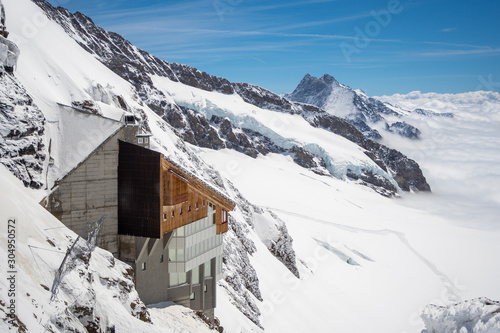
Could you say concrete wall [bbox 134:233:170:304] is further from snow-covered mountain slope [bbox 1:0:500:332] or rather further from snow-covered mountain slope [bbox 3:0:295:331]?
snow-covered mountain slope [bbox 3:0:295:331]

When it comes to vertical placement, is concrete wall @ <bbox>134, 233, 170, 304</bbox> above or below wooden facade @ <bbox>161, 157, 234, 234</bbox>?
below

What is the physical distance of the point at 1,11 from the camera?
19.7 m

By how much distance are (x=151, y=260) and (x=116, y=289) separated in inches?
193

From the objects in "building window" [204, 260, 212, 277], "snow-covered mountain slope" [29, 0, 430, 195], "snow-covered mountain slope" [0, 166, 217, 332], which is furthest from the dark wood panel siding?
"snow-covered mountain slope" [29, 0, 430, 195]

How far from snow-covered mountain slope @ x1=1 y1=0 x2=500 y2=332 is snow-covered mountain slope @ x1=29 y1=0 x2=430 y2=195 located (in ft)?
1.95

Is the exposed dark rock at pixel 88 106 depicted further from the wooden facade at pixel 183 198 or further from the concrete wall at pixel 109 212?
the wooden facade at pixel 183 198

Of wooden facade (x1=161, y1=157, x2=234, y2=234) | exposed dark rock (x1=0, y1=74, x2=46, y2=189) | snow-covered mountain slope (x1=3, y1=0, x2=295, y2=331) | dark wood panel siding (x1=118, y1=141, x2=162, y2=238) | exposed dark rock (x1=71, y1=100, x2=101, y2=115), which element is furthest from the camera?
Result: exposed dark rock (x1=71, y1=100, x2=101, y2=115)

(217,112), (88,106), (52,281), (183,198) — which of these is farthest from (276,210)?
(217,112)

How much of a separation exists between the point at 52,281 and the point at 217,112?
133 metres

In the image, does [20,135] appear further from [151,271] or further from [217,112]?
[217,112]

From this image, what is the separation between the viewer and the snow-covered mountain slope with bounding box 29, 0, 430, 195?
123812 mm

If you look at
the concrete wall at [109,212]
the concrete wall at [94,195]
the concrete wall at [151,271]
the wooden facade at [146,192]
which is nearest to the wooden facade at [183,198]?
the wooden facade at [146,192]

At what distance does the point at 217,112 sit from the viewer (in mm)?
143250

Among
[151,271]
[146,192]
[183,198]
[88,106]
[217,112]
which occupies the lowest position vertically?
[151,271]
